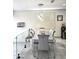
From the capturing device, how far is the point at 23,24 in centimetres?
1109

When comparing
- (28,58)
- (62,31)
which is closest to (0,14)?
(28,58)

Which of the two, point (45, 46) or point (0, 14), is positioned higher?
point (0, 14)

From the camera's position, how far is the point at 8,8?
1.26 m

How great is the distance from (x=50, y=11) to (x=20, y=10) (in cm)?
275

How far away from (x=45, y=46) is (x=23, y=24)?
576cm

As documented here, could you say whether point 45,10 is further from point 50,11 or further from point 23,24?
point 23,24
